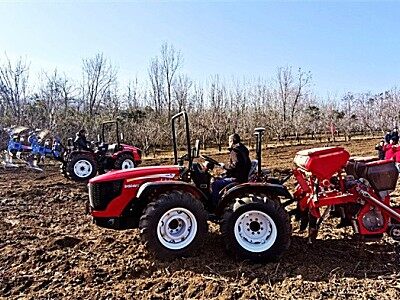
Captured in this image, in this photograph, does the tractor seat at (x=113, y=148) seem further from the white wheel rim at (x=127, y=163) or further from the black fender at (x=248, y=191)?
the black fender at (x=248, y=191)

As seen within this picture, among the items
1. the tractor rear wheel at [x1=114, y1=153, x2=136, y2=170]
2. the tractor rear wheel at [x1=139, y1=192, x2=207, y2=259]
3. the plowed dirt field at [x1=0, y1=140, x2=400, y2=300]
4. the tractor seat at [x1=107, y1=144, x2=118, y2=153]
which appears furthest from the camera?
the tractor seat at [x1=107, y1=144, x2=118, y2=153]

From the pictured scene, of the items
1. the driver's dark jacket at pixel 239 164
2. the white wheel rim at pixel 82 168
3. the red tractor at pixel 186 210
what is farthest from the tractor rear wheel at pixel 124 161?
the driver's dark jacket at pixel 239 164

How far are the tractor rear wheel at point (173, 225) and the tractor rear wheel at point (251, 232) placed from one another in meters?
0.29

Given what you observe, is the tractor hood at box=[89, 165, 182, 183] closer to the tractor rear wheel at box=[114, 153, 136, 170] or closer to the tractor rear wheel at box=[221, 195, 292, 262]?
the tractor rear wheel at box=[221, 195, 292, 262]

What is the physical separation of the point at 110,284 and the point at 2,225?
3.24 m

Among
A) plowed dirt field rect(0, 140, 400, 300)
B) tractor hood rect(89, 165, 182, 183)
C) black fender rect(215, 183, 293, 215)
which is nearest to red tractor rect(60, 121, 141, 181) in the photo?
plowed dirt field rect(0, 140, 400, 300)

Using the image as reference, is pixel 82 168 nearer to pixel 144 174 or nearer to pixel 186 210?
pixel 144 174

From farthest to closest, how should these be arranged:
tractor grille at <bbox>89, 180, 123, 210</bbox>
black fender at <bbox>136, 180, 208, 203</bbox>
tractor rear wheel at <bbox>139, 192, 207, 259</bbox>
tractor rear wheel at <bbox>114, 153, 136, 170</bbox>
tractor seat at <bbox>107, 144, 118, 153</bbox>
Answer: tractor seat at <bbox>107, 144, 118, 153</bbox> < tractor rear wheel at <bbox>114, 153, 136, 170</bbox> < tractor grille at <bbox>89, 180, 123, 210</bbox> < black fender at <bbox>136, 180, 208, 203</bbox> < tractor rear wheel at <bbox>139, 192, 207, 259</bbox>

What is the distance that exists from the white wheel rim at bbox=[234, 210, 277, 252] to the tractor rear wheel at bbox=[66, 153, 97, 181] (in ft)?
24.4

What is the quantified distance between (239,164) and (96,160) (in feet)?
23.4

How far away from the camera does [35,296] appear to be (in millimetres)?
3719

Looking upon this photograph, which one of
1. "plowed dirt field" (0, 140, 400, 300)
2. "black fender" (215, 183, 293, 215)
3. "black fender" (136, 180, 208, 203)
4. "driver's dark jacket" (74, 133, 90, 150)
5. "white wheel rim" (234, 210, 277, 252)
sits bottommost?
"plowed dirt field" (0, 140, 400, 300)

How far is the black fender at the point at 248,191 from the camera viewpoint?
15.0 feet

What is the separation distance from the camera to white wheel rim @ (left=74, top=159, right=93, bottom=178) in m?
11.0
